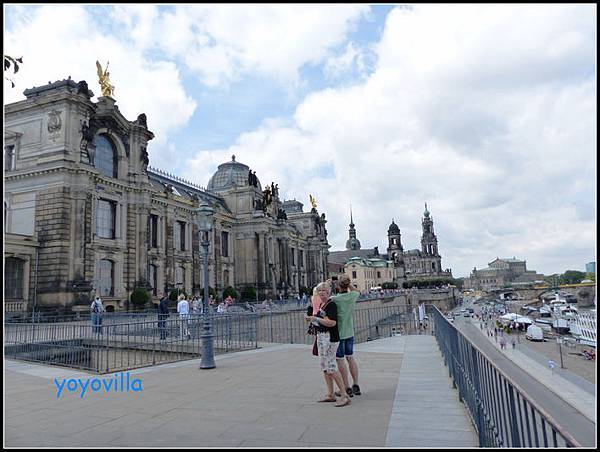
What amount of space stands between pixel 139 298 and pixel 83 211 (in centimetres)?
768

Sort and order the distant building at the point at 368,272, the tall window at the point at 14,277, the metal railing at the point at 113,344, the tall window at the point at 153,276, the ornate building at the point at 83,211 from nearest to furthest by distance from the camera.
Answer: the metal railing at the point at 113,344
the tall window at the point at 14,277
the ornate building at the point at 83,211
the tall window at the point at 153,276
the distant building at the point at 368,272

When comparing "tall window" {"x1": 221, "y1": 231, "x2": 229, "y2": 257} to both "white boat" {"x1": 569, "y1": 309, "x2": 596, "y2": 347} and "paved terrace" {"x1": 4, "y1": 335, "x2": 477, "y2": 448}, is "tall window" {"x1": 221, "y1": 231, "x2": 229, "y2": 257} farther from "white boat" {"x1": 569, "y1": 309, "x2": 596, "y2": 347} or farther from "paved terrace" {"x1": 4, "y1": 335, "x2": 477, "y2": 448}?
"white boat" {"x1": 569, "y1": 309, "x2": 596, "y2": 347}

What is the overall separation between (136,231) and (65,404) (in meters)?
30.8

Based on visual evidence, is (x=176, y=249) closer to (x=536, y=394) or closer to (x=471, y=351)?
(x=536, y=394)

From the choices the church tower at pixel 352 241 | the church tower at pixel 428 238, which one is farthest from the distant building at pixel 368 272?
the church tower at pixel 428 238

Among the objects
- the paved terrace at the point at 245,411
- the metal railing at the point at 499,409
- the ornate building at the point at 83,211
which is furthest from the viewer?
the ornate building at the point at 83,211

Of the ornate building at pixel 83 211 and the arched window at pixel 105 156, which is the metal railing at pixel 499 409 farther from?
the arched window at pixel 105 156

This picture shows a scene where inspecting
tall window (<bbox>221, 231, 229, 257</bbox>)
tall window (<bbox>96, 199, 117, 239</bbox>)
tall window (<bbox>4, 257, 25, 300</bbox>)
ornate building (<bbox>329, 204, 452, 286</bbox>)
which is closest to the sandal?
tall window (<bbox>4, 257, 25, 300</bbox>)

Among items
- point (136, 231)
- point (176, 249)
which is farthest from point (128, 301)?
point (176, 249)

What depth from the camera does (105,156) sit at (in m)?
35.7

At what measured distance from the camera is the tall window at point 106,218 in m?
34.3

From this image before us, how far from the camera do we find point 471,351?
5852 mm

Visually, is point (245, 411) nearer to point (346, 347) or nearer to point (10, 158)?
point (346, 347)

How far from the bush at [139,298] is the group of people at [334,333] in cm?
2916
